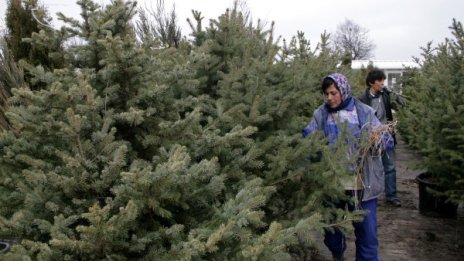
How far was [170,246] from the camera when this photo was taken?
206cm

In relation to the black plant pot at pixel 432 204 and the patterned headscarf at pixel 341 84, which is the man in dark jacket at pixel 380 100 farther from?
the patterned headscarf at pixel 341 84

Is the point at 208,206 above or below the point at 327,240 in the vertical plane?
above

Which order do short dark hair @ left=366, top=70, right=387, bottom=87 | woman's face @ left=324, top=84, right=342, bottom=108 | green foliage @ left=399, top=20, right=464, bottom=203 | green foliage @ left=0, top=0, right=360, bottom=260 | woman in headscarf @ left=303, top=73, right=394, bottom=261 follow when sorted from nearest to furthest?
green foliage @ left=0, top=0, right=360, bottom=260, woman in headscarf @ left=303, top=73, right=394, bottom=261, woman's face @ left=324, top=84, right=342, bottom=108, green foliage @ left=399, top=20, right=464, bottom=203, short dark hair @ left=366, top=70, right=387, bottom=87

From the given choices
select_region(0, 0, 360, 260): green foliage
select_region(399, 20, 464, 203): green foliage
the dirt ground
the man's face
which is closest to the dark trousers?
the dirt ground

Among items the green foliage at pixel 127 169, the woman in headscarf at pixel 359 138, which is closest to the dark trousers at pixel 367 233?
the woman in headscarf at pixel 359 138

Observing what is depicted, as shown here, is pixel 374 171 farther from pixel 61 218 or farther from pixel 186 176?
pixel 61 218

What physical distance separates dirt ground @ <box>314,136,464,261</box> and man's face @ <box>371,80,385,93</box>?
1131 millimetres

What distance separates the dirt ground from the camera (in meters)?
4.98

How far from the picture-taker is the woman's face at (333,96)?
150 inches

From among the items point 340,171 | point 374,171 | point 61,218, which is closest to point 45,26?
point 61,218

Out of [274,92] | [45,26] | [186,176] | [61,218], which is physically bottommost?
[61,218]

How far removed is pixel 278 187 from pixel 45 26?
1.89 meters

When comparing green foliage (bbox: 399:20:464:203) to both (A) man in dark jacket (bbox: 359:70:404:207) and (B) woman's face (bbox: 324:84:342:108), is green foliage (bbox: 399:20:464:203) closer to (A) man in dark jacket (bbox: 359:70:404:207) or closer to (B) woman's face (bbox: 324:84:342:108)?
(A) man in dark jacket (bbox: 359:70:404:207)

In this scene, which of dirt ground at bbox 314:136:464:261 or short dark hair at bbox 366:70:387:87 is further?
short dark hair at bbox 366:70:387:87
